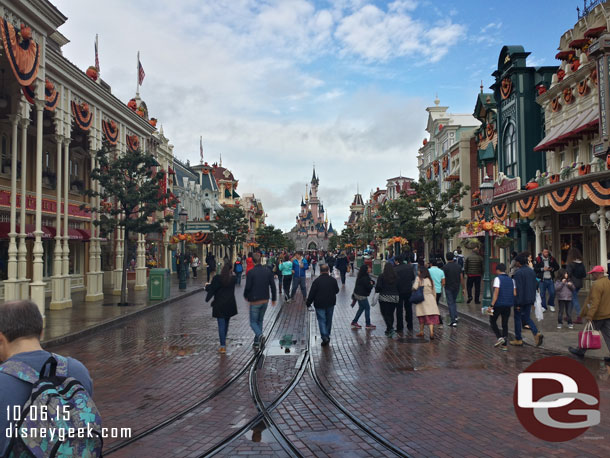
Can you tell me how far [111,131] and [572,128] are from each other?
18.2 m

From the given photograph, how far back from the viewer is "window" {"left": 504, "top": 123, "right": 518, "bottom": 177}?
86.8 ft

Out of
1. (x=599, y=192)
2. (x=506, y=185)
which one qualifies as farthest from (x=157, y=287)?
(x=506, y=185)

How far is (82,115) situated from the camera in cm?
1847

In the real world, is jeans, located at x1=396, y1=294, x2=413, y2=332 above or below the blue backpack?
below

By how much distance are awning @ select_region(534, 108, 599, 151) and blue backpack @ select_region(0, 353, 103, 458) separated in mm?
19127

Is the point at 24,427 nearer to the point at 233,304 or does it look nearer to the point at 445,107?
the point at 233,304

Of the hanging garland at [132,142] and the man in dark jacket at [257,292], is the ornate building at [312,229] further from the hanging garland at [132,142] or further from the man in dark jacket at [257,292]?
the man in dark jacket at [257,292]

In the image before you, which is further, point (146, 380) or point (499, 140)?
point (499, 140)

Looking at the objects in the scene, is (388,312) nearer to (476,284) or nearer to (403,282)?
(403,282)

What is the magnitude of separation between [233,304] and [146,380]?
8.38 ft

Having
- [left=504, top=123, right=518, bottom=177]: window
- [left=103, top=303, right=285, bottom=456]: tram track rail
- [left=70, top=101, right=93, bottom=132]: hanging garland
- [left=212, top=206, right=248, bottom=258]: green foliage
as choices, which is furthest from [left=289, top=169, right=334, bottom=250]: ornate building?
[left=103, top=303, right=285, bottom=456]: tram track rail

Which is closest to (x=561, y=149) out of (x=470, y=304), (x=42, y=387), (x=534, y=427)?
(x=470, y=304)

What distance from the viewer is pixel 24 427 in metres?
2.17

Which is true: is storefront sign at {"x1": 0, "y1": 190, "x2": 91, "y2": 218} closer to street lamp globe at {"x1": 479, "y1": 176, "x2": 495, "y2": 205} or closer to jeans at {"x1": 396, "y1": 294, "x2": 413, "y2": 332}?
jeans at {"x1": 396, "y1": 294, "x2": 413, "y2": 332}
